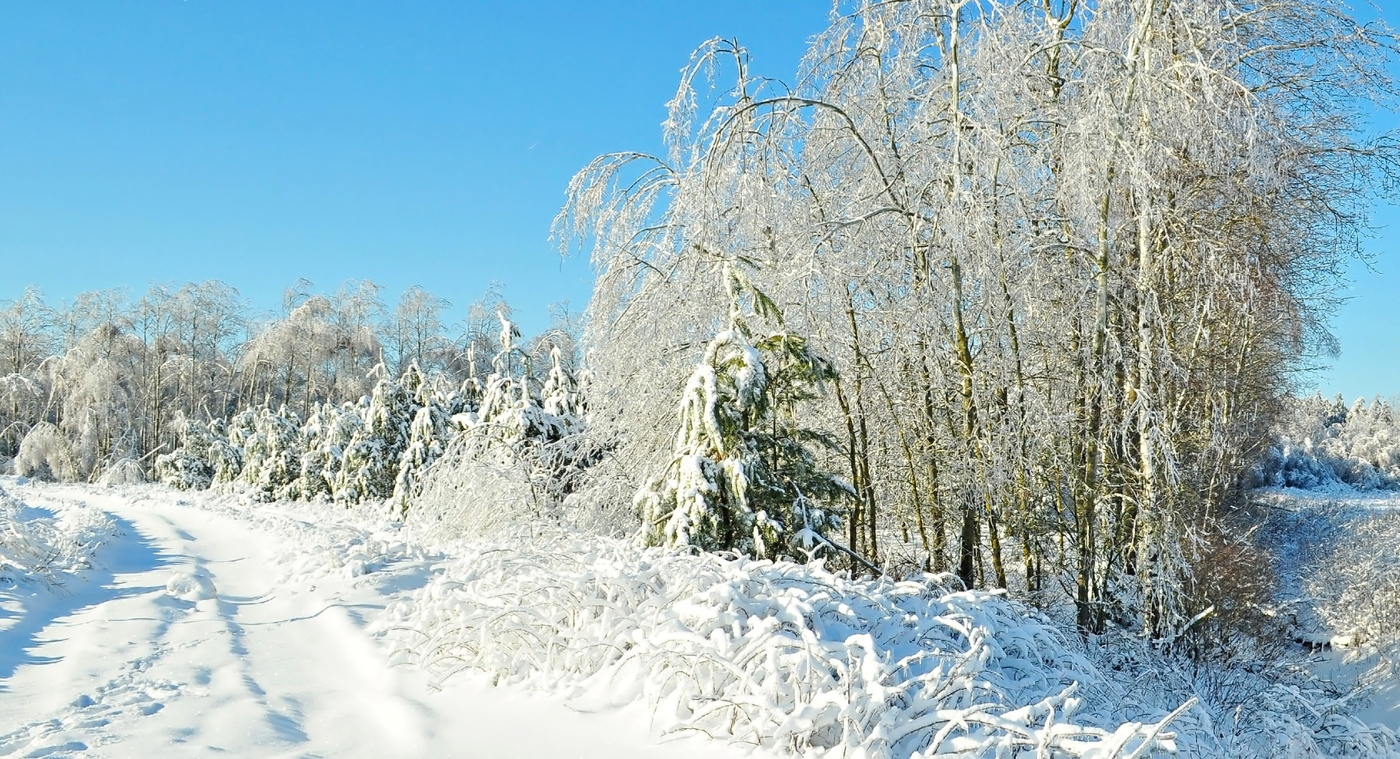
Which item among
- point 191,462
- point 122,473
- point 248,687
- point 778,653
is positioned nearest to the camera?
point 778,653

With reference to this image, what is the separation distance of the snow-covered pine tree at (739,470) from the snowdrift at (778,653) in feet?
3.25

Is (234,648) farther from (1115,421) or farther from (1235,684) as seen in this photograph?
(1235,684)

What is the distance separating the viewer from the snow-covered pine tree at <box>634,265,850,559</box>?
5.79m

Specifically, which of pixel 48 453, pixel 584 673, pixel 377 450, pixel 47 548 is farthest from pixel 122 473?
pixel 584 673

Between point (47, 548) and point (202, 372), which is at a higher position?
point (202, 372)

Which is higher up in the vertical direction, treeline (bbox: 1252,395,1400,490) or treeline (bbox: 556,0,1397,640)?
treeline (bbox: 556,0,1397,640)

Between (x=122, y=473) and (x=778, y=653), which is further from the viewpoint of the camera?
(x=122, y=473)

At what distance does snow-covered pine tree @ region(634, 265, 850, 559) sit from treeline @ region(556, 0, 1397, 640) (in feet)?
0.09

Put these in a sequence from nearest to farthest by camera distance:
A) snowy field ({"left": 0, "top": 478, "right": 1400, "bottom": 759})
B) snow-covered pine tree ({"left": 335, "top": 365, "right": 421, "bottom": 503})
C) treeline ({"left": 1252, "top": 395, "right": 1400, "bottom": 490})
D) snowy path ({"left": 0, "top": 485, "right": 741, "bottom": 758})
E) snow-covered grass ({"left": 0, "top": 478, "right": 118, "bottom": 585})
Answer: snowy field ({"left": 0, "top": 478, "right": 1400, "bottom": 759})
snowy path ({"left": 0, "top": 485, "right": 741, "bottom": 758})
snow-covered grass ({"left": 0, "top": 478, "right": 118, "bottom": 585})
snow-covered pine tree ({"left": 335, "top": 365, "right": 421, "bottom": 503})
treeline ({"left": 1252, "top": 395, "right": 1400, "bottom": 490})

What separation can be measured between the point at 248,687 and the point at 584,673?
168 cm

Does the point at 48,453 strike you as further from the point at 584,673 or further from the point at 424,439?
the point at 584,673

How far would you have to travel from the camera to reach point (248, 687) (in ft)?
12.3

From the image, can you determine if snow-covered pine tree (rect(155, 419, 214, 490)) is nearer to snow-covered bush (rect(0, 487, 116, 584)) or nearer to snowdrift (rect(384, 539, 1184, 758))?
snow-covered bush (rect(0, 487, 116, 584))

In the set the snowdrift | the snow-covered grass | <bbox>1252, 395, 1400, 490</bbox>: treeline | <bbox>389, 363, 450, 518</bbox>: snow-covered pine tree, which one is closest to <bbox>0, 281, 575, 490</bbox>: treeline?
<bbox>389, 363, 450, 518</bbox>: snow-covered pine tree
